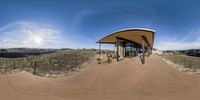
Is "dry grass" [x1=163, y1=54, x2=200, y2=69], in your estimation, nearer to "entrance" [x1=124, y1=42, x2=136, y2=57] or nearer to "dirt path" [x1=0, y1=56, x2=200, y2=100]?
"dirt path" [x1=0, y1=56, x2=200, y2=100]

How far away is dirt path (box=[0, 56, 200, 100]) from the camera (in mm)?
9055

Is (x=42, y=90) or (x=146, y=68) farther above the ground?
(x=146, y=68)

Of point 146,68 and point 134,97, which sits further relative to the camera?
point 146,68

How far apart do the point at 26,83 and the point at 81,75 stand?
3.43 m

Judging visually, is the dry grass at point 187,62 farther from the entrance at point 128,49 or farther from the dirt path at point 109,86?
the entrance at point 128,49

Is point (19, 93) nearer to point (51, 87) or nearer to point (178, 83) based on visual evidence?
point (51, 87)

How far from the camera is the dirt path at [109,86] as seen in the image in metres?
9.05

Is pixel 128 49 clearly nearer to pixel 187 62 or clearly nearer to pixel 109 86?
pixel 187 62

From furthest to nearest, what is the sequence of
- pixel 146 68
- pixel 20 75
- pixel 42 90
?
pixel 146 68 → pixel 20 75 → pixel 42 90

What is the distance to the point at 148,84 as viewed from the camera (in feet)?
34.6

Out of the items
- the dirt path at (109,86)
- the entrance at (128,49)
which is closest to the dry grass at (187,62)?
the dirt path at (109,86)

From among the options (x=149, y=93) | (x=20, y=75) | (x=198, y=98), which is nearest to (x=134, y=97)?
(x=149, y=93)

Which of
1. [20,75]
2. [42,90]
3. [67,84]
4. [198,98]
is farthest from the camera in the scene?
[20,75]

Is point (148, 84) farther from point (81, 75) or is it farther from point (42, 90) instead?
point (42, 90)
